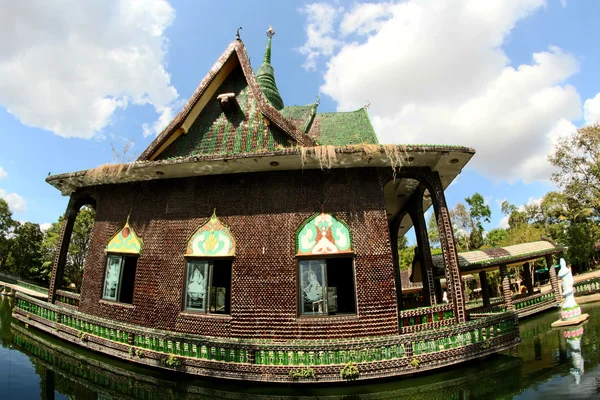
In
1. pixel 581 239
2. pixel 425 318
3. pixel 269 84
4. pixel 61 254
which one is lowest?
pixel 425 318

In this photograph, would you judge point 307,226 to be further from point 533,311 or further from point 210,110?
point 533,311

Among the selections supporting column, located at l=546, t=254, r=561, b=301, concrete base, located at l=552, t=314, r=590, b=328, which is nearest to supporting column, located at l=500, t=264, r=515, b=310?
concrete base, located at l=552, t=314, r=590, b=328

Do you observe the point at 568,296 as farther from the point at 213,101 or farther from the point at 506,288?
the point at 213,101

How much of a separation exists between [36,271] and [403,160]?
4441cm

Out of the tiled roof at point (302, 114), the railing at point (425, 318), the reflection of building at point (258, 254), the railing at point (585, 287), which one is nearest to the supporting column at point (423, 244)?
the reflection of building at point (258, 254)

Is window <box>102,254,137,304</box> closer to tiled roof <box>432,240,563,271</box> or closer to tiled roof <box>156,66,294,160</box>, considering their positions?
tiled roof <box>156,66,294,160</box>

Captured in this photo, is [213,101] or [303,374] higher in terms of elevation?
[213,101]

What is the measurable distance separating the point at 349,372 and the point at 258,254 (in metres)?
3.42

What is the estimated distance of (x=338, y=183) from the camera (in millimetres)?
8422

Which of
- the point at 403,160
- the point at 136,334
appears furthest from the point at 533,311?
the point at 136,334

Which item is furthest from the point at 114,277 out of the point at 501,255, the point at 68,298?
the point at 501,255

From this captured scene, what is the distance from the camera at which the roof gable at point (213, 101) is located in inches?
387

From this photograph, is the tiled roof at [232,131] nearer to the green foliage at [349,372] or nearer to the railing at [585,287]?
the green foliage at [349,372]

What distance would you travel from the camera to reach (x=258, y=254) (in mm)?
8125
